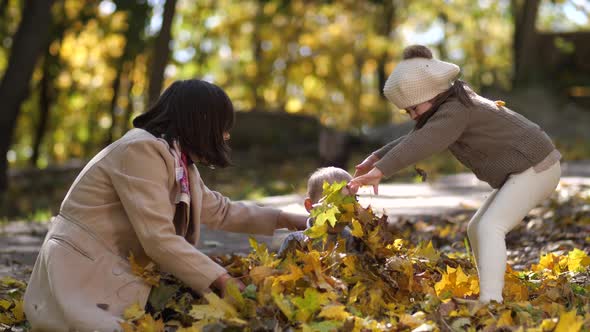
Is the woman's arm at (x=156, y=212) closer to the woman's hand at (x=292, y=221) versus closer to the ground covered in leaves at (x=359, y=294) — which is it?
the ground covered in leaves at (x=359, y=294)

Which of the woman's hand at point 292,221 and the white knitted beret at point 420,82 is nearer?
the white knitted beret at point 420,82

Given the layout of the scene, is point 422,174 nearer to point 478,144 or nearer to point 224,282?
point 478,144

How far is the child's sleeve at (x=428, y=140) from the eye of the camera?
3547 millimetres

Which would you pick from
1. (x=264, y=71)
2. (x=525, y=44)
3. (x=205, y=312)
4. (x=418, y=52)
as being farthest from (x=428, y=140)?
(x=264, y=71)

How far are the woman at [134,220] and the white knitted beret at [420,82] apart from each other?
79 cm

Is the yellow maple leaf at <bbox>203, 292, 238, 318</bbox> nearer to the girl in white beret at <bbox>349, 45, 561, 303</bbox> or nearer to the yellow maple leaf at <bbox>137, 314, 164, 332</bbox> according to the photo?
the yellow maple leaf at <bbox>137, 314, 164, 332</bbox>

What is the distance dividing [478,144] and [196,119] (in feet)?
4.22

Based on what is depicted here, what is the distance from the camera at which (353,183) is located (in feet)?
11.7

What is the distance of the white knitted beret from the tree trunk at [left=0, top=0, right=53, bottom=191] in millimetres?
8985

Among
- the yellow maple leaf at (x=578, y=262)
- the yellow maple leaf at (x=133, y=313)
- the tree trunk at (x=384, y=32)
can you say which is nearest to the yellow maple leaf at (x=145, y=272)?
the yellow maple leaf at (x=133, y=313)

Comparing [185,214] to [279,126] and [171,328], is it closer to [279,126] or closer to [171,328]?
[171,328]

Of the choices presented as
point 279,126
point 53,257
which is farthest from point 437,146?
point 279,126

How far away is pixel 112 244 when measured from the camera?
3.50 metres

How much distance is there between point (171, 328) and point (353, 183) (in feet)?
3.27
